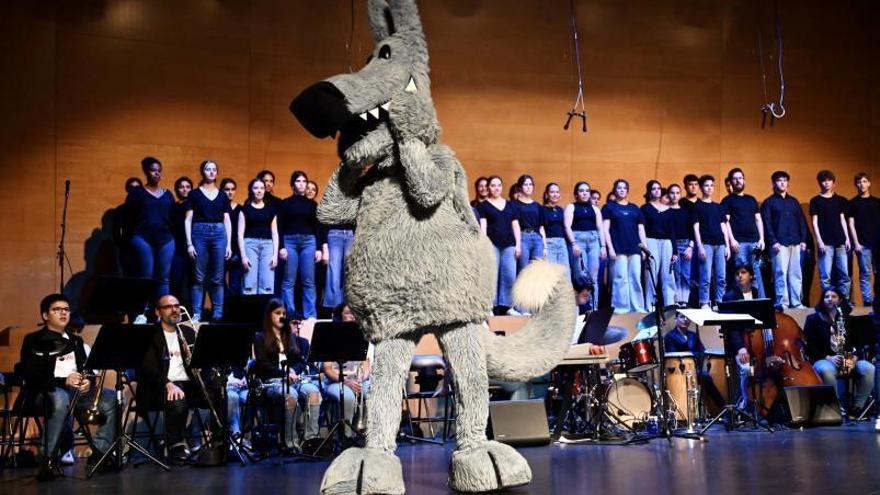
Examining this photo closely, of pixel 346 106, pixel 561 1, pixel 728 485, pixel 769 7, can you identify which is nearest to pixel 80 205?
pixel 561 1

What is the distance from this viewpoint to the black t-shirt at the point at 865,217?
1247 centimetres

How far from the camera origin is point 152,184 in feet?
35.6

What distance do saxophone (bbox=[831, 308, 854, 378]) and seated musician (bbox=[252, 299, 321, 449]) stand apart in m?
5.16

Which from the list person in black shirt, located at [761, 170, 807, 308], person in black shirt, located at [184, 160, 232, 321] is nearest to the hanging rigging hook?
person in black shirt, located at [761, 170, 807, 308]

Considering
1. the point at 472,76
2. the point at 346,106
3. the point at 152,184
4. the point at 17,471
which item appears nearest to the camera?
the point at 346,106

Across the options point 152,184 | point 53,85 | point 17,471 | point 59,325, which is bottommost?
point 17,471

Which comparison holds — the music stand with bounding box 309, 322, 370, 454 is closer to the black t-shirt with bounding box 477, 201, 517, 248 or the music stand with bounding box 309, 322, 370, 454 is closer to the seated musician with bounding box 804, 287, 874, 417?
the black t-shirt with bounding box 477, 201, 517, 248

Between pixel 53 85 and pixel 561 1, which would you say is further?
pixel 561 1

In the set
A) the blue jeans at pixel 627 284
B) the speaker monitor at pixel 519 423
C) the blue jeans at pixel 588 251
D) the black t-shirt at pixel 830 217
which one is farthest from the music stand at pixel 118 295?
the black t-shirt at pixel 830 217

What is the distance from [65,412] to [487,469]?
149 inches

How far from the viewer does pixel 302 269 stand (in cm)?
1115

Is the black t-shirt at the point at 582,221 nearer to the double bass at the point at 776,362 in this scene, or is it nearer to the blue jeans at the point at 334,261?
the blue jeans at the point at 334,261

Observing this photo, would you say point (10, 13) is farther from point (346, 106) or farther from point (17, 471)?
point (346, 106)

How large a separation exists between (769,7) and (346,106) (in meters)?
12.0
